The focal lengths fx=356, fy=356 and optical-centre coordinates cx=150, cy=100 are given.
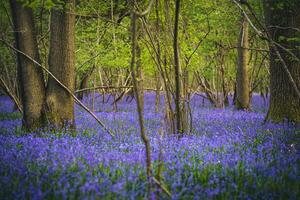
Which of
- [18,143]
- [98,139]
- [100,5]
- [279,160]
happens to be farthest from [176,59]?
[100,5]

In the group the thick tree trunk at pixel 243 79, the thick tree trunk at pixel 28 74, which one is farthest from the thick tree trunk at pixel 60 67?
the thick tree trunk at pixel 243 79

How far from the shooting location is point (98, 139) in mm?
6812

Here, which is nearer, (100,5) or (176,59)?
(176,59)

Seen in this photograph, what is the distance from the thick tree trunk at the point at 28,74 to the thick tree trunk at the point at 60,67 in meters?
0.21

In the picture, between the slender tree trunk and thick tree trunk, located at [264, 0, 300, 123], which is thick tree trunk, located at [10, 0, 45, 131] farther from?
thick tree trunk, located at [264, 0, 300, 123]

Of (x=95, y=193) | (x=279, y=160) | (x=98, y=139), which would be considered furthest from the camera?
(x=98, y=139)

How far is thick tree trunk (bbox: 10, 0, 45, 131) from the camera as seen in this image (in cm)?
723

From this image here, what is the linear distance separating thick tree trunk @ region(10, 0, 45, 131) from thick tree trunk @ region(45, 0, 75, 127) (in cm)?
21

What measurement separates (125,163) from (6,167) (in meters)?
1.50

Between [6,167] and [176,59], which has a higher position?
[176,59]

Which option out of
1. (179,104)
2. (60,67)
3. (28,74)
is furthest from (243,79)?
(28,74)

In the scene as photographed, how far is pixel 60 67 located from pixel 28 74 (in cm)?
65

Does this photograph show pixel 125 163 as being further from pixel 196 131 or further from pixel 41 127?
pixel 196 131

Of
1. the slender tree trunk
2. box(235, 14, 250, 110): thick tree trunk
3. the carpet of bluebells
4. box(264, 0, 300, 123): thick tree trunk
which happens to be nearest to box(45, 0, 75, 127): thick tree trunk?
the carpet of bluebells
